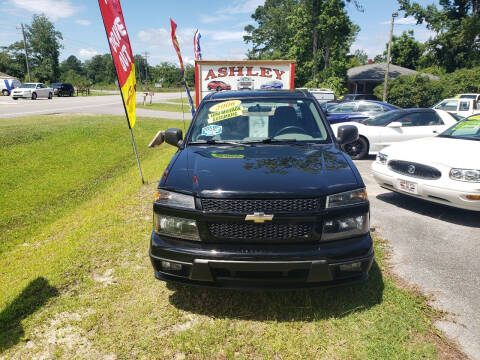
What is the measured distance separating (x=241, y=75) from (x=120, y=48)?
208 inches

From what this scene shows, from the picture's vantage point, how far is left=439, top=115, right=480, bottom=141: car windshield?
18.3 ft

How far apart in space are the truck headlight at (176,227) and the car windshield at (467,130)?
5150 millimetres

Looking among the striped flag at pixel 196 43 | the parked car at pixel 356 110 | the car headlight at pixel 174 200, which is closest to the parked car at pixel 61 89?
the striped flag at pixel 196 43

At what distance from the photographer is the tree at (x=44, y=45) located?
71625 mm

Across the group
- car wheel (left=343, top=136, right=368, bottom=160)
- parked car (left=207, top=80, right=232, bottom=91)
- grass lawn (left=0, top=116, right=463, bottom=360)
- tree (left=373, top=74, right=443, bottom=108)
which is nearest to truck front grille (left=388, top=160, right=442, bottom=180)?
grass lawn (left=0, top=116, right=463, bottom=360)

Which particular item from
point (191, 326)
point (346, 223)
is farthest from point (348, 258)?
point (191, 326)

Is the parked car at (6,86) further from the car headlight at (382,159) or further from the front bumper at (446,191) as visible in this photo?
the front bumper at (446,191)

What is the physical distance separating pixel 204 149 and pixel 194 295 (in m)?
1.43

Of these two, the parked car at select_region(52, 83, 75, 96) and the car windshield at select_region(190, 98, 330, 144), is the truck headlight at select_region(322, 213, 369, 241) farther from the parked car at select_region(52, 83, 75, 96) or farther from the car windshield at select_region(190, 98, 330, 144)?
the parked car at select_region(52, 83, 75, 96)

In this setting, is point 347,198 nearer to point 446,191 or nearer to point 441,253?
point 441,253

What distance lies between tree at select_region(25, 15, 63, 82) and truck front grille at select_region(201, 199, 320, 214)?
8143 cm

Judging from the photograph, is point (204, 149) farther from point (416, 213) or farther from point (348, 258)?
point (416, 213)

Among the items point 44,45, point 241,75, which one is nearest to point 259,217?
point 241,75

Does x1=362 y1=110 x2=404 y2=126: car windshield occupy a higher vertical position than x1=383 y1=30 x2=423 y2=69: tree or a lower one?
lower
